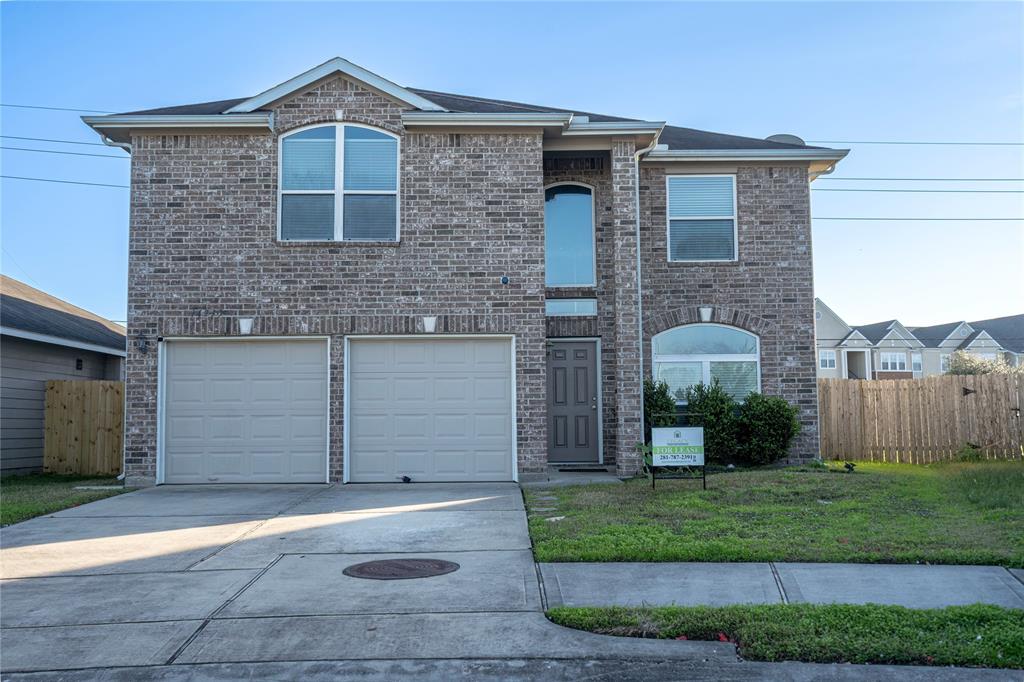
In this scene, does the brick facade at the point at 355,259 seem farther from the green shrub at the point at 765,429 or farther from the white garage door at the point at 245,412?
the green shrub at the point at 765,429

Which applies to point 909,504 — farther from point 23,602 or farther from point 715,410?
point 23,602

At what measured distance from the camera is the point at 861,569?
21.6 ft

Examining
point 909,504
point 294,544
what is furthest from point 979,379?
point 294,544

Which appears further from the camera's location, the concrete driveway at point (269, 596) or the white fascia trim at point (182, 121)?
the white fascia trim at point (182, 121)

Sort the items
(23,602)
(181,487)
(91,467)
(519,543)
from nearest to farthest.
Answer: (23,602) → (519,543) → (181,487) → (91,467)

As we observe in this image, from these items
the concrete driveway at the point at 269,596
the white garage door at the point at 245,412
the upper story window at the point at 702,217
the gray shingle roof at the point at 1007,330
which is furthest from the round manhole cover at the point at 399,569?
the gray shingle roof at the point at 1007,330

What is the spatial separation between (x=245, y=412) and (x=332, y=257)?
106 inches

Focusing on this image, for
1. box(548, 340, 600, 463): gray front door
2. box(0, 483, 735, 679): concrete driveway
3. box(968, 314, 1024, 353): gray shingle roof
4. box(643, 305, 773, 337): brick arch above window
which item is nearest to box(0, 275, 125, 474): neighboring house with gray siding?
box(0, 483, 735, 679): concrete driveway

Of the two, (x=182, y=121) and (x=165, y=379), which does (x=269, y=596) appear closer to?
(x=165, y=379)

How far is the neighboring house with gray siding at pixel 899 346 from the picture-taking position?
4578 centimetres

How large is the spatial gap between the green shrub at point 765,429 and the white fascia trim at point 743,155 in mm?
4190

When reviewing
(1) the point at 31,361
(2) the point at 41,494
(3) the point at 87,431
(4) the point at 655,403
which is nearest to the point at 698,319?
(4) the point at 655,403

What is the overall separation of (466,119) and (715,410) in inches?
245

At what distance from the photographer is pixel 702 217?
1505 cm
